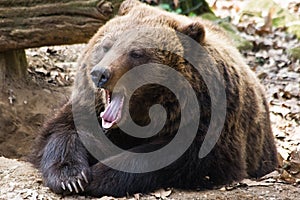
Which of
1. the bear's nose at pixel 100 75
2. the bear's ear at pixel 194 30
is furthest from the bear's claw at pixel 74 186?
the bear's ear at pixel 194 30

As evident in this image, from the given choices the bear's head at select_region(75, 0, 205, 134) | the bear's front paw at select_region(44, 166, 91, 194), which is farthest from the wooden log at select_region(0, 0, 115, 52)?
the bear's front paw at select_region(44, 166, 91, 194)

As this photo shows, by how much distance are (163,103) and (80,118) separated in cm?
80

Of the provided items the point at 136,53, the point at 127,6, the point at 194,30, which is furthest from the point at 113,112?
the point at 127,6

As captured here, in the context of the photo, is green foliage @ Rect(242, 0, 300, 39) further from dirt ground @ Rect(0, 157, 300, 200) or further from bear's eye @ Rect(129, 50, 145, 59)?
bear's eye @ Rect(129, 50, 145, 59)

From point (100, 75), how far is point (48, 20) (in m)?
2.43

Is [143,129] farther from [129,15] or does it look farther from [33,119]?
[33,119]

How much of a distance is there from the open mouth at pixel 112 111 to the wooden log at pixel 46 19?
81.1 inches

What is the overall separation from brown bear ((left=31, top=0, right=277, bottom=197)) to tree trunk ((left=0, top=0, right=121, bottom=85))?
135 centimetres

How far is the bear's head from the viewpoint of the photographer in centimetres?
434

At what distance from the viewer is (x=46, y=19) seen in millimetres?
6254

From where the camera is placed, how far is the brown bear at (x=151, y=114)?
444 centimetres

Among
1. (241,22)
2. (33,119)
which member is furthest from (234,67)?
(241,22)

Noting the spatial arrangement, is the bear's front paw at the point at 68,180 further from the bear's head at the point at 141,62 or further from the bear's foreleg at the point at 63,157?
the bear's head at the point at 141,62

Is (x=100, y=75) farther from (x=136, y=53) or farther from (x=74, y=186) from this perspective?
(x=74, y=186)
